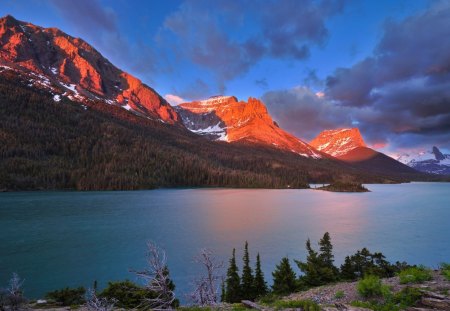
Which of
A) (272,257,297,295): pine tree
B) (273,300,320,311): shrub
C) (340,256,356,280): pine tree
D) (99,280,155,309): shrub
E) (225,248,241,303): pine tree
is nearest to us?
(273,300,320,311): shrub

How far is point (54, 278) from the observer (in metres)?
41.9

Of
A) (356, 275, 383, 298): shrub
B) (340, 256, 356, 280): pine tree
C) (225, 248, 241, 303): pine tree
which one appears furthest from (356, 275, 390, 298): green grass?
(340, 256, 356, 280): pine tree

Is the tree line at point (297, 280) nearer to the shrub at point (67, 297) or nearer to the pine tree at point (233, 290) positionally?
the pine tree at point (233, 290)

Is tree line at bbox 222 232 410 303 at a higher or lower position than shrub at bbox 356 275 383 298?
lower

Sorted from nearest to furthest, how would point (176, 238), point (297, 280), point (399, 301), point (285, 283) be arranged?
point (399, 301)
point (285, 283)
point (297, 280)
point (176, 238)

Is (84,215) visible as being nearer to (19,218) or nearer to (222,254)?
(19,218)

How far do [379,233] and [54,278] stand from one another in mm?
67970

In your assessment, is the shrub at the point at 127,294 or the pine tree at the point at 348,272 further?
the pine tree at the point at 348,272

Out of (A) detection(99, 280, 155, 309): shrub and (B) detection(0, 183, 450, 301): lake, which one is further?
(B) detection(0, 183, 450, 301): lake

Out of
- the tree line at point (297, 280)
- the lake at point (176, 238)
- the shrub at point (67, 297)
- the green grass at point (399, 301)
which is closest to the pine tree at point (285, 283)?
the tree line at point (297, 280)

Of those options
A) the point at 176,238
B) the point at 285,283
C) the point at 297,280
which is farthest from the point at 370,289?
the point at 176,238

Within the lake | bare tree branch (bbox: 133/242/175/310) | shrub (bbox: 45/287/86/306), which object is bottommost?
the lake

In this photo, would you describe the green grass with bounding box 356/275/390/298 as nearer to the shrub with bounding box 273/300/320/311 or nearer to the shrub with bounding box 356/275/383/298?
the shrub with bounding box 356/275/383/298

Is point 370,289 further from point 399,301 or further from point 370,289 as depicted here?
point 399,301
